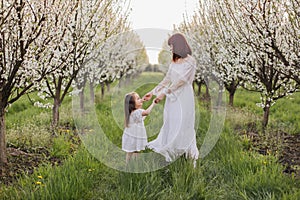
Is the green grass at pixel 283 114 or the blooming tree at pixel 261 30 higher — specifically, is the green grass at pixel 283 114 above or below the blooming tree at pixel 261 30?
below

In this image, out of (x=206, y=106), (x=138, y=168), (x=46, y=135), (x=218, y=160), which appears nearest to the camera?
(x=138, y=168)

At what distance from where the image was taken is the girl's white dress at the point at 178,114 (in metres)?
3.95

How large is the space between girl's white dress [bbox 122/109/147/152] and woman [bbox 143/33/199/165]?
0.18 metres

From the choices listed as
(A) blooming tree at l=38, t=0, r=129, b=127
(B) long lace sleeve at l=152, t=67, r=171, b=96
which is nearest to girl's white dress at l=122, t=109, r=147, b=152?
(B) long lace sleeve at l=152, t=67, r=171, b=96

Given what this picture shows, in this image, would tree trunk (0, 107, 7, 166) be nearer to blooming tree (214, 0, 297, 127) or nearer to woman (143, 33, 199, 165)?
woman (143, 33, 199, 165)

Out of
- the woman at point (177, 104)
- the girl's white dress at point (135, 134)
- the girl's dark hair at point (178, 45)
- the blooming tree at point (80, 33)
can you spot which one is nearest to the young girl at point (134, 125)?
the girl's white dress at point (135, 134)

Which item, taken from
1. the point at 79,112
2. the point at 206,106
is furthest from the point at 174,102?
the point at 79,112

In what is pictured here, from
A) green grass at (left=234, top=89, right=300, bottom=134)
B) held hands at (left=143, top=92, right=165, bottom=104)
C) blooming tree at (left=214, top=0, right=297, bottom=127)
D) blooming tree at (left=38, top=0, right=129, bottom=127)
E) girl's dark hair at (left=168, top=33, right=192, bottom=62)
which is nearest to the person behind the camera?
held hands at (left=143, top=92, right=165, bottom=104)

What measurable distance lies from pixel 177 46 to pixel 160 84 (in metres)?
0.45

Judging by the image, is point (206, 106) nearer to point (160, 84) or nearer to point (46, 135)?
point (160, 84)

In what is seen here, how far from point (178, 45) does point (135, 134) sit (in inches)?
43.5

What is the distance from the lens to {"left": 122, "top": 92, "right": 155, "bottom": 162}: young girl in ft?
13.0

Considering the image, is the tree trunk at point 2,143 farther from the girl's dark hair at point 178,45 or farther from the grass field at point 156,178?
the girl's dark hair at point 178,45

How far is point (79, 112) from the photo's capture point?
4.86 metres
